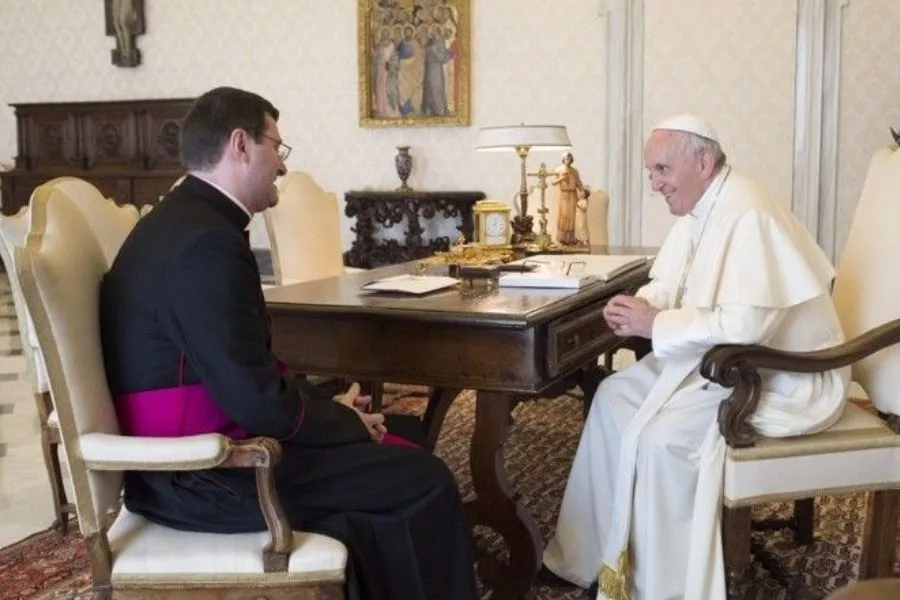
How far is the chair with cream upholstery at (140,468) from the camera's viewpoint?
1.85m

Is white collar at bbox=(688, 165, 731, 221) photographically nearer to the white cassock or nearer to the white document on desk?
the white cassock

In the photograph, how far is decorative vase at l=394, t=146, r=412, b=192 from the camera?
8.35 metres

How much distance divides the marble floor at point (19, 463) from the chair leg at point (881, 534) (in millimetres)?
2686

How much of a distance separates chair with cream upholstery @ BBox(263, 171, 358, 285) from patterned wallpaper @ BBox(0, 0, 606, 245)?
10.3ft

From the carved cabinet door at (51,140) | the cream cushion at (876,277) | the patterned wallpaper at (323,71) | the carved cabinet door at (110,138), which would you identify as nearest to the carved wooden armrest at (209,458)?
the cream cushion at (876,277)

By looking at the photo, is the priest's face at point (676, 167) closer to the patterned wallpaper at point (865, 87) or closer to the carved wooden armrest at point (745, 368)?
the carved wooden armrest at point (745, 368)

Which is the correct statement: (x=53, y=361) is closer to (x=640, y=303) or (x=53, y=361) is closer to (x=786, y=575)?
(x=640, y=303)

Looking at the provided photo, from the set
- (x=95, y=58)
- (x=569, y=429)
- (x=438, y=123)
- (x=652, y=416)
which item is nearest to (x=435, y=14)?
(x=438, y=123)

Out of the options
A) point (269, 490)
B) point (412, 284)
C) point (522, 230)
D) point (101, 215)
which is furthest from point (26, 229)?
point (522, 230)

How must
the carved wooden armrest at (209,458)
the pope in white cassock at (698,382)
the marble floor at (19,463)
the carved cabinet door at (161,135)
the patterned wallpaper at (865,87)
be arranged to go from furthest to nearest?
the carved cabinet door at (161,135) → the patterned wallpaper at (865,87) → the marble floor at (19,463) → the pope in white cassock at (698,382) → the carved wooden armrest at (209,458)

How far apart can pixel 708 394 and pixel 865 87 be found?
202 inches

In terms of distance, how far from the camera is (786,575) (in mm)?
2912

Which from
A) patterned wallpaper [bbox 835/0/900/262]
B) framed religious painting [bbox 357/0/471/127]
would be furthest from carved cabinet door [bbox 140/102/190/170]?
patterned wallpaper [bbox 835/0/900/262]

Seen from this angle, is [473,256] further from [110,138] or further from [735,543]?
[110,138]
